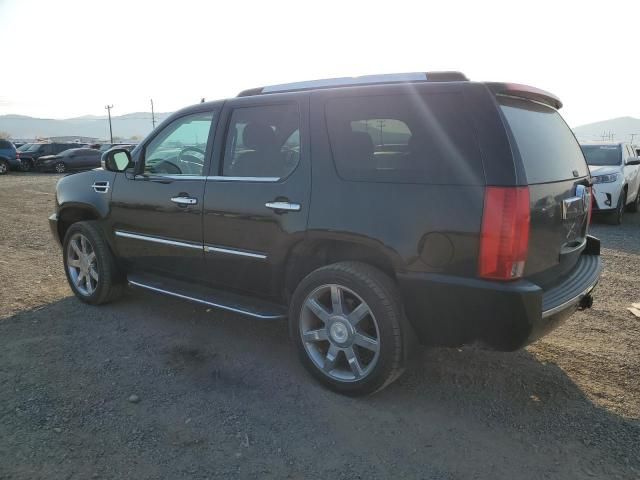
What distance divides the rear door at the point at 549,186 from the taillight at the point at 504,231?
11 cm

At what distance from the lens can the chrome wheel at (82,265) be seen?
4.67m

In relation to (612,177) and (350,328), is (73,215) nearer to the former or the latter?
(350,328)

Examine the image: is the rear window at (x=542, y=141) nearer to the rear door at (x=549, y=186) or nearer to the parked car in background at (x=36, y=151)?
the rear door at (x=549, y=186)

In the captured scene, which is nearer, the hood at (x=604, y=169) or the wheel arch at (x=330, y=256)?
the wheel arch at (x=330, y=256)

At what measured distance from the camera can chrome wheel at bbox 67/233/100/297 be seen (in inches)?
184

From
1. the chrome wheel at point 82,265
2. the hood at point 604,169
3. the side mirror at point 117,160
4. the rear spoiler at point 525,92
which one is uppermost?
the rear spoiler at point 525,92

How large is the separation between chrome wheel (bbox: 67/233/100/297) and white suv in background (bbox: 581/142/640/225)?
809cm

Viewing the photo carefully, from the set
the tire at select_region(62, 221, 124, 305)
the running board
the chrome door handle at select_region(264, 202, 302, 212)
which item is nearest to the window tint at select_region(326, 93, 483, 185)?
the chrome door handle at select_region(264, 202, 302, 212)

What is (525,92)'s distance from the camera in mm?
2885

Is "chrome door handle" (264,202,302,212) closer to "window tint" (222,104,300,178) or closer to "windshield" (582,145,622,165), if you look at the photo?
"window tint" (222,104,300,178)

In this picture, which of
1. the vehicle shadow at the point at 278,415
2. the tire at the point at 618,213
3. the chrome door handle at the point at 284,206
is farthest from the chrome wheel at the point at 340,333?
the tire at the point at 618,213

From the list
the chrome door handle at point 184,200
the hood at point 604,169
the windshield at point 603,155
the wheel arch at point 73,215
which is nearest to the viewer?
the chrome door handle at point 184,200

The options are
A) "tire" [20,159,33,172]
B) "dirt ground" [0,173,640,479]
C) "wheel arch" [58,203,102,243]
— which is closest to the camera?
"dirt ground" [0,173,640,479]

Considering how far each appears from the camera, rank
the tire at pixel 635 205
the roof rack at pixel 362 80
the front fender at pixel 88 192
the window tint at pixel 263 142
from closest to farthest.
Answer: the roof rack at pixel 362 80 < the window tint at pixel 263 142 < the front fender at pixel 88 192 < the tire at pixel 635 205
